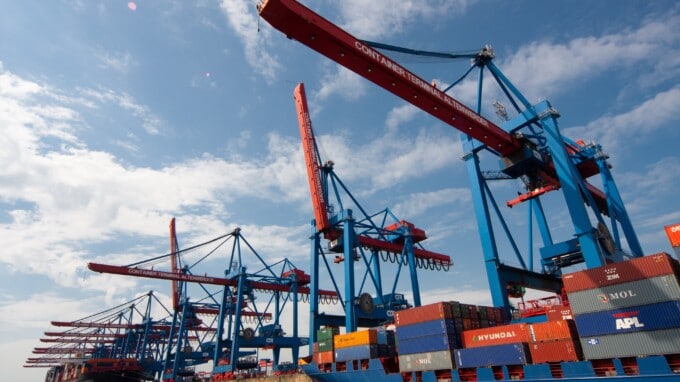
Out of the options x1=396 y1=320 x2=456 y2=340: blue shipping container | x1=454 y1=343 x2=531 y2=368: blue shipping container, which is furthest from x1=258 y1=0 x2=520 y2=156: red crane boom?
x1=454 y1=343 x2=531 y2=368: blue shipping container

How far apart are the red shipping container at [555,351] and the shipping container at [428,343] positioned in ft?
14.1

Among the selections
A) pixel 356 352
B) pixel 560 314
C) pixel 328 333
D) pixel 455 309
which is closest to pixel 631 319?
pixel 560 314

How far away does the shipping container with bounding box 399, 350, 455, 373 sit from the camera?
2148 cm

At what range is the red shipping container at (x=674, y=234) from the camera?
1886 centimetres

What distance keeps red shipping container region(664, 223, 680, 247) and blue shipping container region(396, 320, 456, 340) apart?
1189 centimetres

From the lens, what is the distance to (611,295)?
54.7ft

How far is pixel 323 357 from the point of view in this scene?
30453mm

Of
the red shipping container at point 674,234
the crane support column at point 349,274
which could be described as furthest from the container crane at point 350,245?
the red shipping container at point 674,234

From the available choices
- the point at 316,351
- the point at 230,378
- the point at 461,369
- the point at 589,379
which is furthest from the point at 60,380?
the point at 589,379

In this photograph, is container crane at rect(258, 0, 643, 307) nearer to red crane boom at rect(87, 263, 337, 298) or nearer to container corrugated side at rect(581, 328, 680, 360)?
container corrugated side at rect(581, 328, 680, 360)

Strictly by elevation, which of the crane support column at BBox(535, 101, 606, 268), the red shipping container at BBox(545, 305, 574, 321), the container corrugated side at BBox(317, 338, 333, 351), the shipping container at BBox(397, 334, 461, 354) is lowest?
the shipping container at BBox(397, 334, 461, 354)

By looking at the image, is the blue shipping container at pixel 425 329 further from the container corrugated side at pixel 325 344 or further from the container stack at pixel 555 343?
the container corrugated side at pixel 325 344

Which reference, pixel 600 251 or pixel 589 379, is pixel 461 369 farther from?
pixel 600 251

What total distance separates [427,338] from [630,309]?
10.7 metres
